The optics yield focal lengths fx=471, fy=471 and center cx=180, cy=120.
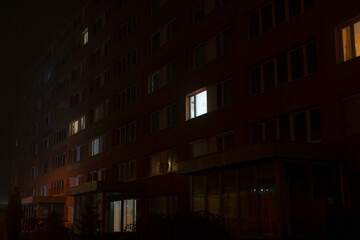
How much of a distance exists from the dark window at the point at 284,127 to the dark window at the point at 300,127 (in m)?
0.50

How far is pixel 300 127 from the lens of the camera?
69.8ft

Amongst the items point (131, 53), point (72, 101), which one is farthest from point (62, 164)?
point (131, 53)

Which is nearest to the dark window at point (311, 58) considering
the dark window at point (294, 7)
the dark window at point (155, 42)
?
the dark window at point (294, 7)

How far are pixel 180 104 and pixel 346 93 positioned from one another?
13.7 metres

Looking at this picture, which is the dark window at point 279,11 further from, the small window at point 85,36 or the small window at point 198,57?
the small window at point 85,36

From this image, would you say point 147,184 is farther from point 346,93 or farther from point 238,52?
point 346,93

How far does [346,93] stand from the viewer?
62.1ft

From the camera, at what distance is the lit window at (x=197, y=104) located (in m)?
28.8

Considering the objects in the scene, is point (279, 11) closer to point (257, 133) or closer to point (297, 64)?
point (297, 64)

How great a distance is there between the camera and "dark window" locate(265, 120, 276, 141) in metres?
22.8

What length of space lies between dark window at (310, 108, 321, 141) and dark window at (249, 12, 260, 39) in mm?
6186

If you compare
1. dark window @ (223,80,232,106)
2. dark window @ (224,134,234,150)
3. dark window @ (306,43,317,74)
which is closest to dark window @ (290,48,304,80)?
dark window @ (306,43,317,74)

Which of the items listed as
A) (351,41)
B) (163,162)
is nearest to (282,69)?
(351,41)

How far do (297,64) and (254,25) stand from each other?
4363 millimetres
